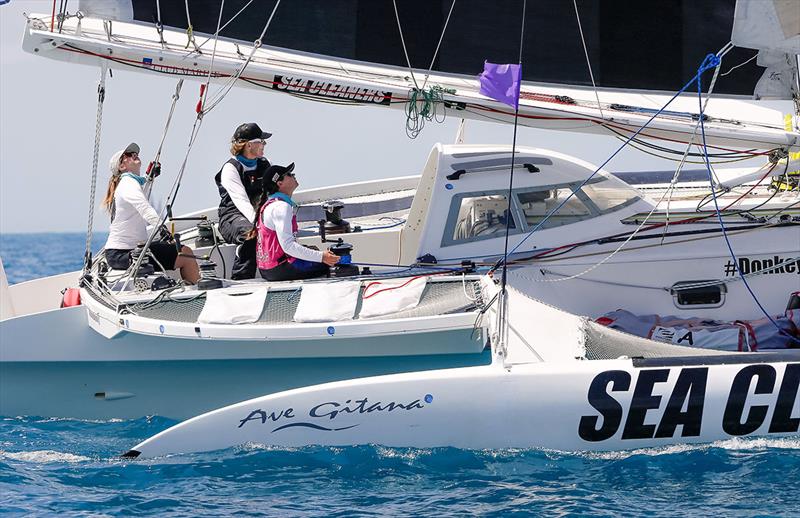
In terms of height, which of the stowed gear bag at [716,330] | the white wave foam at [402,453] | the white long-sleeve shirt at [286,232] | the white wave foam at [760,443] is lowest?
the white wave foam at [402,453]

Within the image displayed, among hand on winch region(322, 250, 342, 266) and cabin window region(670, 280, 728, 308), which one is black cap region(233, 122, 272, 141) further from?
cabin window region(670, 280, 728, 308)

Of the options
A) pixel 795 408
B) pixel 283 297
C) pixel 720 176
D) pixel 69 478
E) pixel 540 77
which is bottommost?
pixel 69 478

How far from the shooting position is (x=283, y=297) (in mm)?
7168

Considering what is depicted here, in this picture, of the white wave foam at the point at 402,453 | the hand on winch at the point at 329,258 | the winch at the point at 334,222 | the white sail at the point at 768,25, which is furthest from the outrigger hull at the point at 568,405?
the winch at the point at 334,222

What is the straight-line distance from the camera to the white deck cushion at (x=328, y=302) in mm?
6898

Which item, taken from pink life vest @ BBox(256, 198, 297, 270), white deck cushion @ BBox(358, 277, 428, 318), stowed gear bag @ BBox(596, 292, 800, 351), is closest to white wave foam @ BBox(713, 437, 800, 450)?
stowed gear bag @ BBox(596, 292, 800, 351)

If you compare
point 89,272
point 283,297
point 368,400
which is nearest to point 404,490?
point 368,400

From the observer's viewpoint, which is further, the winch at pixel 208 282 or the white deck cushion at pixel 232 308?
the winch at pixel 208 282

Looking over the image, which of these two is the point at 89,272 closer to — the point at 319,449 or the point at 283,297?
the point at 283,297

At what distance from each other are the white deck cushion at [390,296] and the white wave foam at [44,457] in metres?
2.11

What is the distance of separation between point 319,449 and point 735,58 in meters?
4.91

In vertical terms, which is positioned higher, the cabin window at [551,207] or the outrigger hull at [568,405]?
the cabin window at [551,207]

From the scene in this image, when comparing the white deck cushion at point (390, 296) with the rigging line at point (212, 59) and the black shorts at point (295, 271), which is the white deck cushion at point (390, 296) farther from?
the rigging line at point (212, 59)

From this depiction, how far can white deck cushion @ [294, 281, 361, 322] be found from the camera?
6.90 meters
